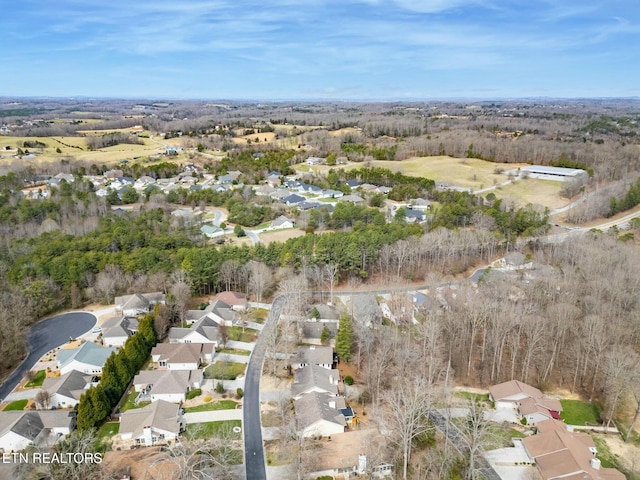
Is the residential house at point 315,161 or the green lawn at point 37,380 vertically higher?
the residential house at point 315,161

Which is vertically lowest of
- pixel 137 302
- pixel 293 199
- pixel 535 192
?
pixel 137 302

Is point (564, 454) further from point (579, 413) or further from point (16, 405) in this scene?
point (16, 405)

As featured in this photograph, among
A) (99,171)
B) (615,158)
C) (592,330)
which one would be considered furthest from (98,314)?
(615,158)

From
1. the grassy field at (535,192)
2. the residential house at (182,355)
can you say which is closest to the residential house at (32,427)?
the residential house at (182,355)

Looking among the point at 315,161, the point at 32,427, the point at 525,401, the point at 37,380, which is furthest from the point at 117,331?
the point at 315,161

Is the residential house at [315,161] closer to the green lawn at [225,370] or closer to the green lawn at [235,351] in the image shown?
the green lawn at [235,351]

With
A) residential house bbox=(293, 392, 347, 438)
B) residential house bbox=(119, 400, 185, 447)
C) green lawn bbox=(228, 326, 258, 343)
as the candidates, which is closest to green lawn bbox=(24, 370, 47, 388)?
residential house bbox=(119, 400, 185, 447)

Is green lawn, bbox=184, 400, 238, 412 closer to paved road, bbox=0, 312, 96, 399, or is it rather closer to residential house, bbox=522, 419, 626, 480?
paved road, bbox=0, 312, 96, 399
